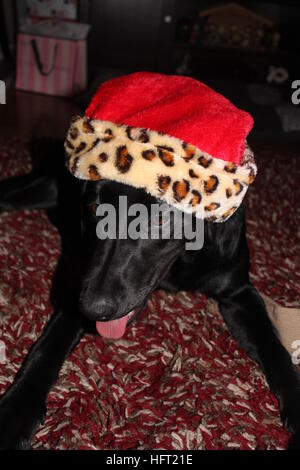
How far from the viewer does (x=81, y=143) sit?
117 centimetres

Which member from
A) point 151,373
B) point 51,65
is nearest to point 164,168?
point 151,373

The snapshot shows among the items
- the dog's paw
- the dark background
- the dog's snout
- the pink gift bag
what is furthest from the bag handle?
the dog's paw

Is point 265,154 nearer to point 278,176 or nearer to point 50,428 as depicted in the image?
point 278,176

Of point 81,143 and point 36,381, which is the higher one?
point 81,143

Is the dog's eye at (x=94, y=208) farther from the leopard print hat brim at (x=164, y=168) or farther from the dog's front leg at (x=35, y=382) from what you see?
the dog's front leg at (x=35, y=382)

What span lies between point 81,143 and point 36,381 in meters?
0.58

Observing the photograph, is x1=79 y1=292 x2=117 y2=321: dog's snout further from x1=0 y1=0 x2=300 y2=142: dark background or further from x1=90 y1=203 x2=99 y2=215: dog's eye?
x1=0 y1=0 x2=300 y2=142: dark background

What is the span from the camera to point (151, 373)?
4.26 ft

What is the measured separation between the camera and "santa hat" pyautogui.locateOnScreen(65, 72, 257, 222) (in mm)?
1064

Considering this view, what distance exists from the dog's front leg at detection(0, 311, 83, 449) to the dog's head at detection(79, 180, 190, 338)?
6.3 inches

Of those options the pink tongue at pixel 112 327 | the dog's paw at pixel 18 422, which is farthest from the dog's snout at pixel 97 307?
the dog's paw at pixel 18 422

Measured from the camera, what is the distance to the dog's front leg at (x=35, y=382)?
1.03 m

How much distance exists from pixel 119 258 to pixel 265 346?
510 mm

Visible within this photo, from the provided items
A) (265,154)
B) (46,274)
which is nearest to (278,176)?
(265,154)
